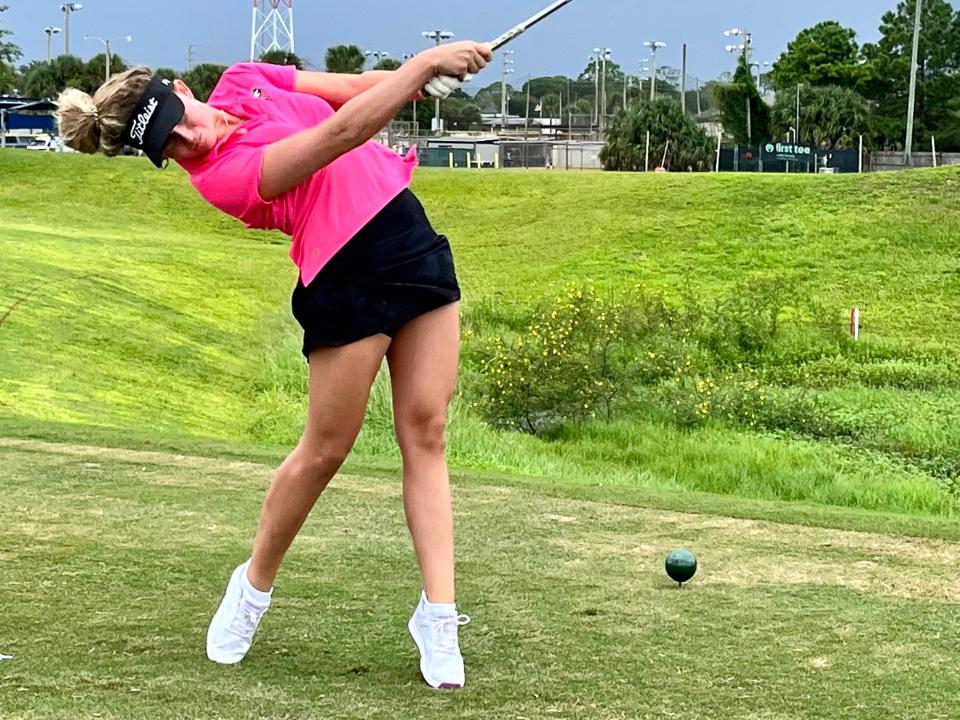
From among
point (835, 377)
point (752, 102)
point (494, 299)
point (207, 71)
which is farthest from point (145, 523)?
point (207, 71)

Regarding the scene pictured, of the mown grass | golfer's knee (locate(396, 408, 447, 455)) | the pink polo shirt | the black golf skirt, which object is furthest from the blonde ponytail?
the mown grass

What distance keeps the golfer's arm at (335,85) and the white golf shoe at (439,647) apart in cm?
142

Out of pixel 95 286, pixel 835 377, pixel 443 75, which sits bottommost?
pixel 835 377

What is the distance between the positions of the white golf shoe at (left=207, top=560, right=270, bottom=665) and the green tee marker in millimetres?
1513

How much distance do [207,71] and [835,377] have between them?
161 feet

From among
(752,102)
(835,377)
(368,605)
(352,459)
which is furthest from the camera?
(752,102)

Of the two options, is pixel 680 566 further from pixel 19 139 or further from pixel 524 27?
pixel 19 139

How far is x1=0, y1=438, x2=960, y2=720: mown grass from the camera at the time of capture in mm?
3686

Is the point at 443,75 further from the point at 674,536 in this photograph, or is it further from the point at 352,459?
the point at 352,459

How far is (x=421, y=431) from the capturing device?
13.0 feet

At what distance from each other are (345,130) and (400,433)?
3.08ft

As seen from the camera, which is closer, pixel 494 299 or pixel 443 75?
pixel 443 75

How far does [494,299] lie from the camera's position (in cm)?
2102

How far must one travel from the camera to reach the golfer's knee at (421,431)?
395 cm
